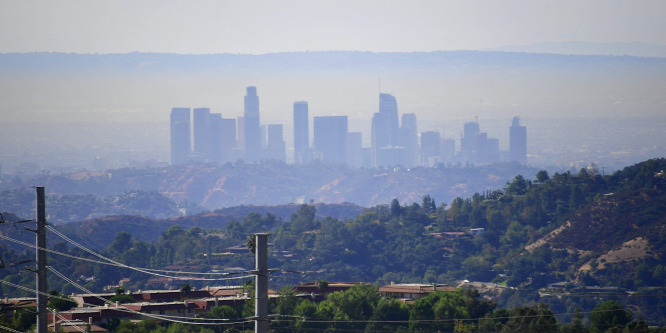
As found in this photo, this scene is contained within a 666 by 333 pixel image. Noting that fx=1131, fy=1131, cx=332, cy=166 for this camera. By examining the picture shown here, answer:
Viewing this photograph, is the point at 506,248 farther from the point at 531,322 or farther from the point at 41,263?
the point at 41,263

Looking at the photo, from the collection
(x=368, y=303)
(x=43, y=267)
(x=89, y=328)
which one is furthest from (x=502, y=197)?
(x=43, y=267)

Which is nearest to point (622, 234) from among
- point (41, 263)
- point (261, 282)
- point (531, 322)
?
point (531, 322)

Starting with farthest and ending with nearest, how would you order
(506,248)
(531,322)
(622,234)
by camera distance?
(506,248) → (622,234) → (531,322)

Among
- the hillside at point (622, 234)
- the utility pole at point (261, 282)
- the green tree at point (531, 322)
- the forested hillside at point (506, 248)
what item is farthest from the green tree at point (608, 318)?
the hillside at point (622, 234)

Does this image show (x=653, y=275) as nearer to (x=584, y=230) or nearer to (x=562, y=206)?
(x=584, y=230)

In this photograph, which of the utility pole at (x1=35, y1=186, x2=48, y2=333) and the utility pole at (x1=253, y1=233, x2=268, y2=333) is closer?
the utility pole at (x1=253, y1=233, x2=268, y2=333)

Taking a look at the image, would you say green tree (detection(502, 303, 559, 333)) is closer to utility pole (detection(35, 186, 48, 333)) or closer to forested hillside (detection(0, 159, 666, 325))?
utility pole (detection(35, 186, 48, 333))

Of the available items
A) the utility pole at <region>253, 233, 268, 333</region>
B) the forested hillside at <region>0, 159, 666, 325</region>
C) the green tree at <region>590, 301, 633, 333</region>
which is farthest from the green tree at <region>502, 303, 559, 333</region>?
the forested hillside at <region>0, 159, 666, 325</region>

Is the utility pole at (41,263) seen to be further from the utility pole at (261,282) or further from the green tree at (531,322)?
the green tree at (531,322)

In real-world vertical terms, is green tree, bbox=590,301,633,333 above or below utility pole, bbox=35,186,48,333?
below
